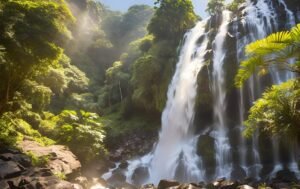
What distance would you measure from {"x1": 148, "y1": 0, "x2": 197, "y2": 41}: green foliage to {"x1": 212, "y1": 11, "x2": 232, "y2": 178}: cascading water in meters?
6.03

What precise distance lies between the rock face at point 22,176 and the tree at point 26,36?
339 cm

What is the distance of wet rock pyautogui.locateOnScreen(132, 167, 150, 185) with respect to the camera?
1762 cm

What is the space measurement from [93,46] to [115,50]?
3496mm

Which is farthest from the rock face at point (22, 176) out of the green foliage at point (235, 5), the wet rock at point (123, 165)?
the green foliage at point (235, 5)

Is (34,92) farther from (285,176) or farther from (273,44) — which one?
(285,176)

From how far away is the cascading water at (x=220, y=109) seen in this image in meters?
16.7

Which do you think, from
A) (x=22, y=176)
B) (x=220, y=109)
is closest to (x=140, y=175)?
(x=220, y=109)

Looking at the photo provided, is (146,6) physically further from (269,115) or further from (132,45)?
(269,115)

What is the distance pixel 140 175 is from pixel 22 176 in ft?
35.3

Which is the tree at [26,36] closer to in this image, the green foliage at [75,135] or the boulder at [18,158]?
the boulder at [18,158]

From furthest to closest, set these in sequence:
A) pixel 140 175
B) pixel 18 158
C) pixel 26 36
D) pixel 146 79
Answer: pixel 146 79, pixel 140 175, pixel 26 36, pixel 18 158

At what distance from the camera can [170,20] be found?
28234 mm

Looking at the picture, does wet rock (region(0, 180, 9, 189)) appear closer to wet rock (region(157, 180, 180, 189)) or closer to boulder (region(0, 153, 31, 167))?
boulder (region(0, 153, 31, 167))

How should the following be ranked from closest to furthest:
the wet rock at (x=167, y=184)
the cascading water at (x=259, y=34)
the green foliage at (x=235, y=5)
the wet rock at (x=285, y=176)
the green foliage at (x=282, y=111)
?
the green foliage at (x=282, y=111) → the wet rock at (x=167, y=184) → the wet rock at (x=285, y=176) → the cascading water at (x=259, y=34) → the green foliage at (x=235, y=5)
